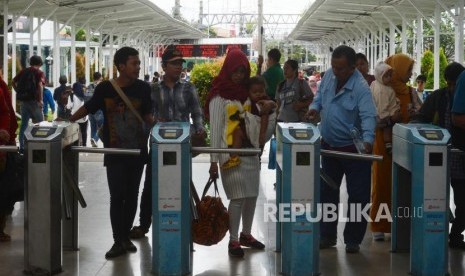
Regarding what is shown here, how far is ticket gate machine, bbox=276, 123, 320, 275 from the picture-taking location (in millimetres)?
6371

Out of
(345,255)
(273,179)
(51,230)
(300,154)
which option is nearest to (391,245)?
(345,255)

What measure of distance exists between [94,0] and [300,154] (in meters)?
16.7

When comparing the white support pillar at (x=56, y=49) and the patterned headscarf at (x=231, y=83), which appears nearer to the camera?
the patterned headscarf at (x=231, y=83)

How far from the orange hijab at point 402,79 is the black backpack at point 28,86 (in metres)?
8.26

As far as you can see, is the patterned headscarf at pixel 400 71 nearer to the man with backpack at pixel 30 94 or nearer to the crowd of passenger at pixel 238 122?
the crowd of passenger at pixel 238 122

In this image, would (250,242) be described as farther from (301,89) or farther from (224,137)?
(301,89)

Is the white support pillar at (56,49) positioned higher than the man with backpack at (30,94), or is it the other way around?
the white support pillar at (56,49)

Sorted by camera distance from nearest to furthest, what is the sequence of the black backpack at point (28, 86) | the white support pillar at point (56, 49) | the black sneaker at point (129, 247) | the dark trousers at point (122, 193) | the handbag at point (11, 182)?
the dark trousers at point (122, 193)
the black sneaker at point (129, 247)
the handbag at point (11, 182)
the black backpack at point (28, 86)
the white support pillar at point (56, 49)

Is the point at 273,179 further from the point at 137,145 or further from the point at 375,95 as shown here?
the point at 137,145

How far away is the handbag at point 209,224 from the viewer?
23.6ft

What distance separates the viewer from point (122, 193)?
24.4 ft

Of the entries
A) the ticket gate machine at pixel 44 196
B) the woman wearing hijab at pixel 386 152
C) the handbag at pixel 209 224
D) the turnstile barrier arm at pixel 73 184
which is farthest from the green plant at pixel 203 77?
the ticket gate machine at pixel 44 196

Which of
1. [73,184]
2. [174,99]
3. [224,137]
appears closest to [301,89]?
[174,99]

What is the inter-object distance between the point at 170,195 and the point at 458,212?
283 centimetres
